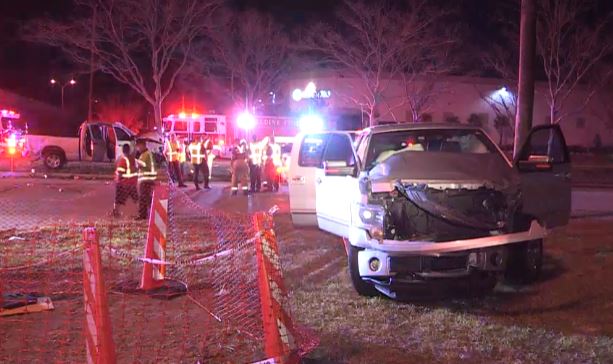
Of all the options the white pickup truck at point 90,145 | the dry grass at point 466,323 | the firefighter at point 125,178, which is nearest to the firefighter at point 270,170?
the firefighter at point 125,178

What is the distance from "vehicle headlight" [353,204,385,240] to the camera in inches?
270

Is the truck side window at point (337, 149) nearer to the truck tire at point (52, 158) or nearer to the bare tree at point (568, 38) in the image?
the truck tire at point (52, 158)

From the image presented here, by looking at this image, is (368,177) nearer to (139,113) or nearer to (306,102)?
(306,102)

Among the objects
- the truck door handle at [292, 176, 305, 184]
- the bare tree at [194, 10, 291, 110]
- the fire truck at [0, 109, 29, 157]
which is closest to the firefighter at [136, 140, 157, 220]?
the truck door handle at [292, 176, 305, 184]

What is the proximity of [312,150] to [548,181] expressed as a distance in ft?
11.8

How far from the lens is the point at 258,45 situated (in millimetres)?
39469

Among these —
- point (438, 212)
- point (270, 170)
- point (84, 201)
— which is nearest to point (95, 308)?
point (438, 212)

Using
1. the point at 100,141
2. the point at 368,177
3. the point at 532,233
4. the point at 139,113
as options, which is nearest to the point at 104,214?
the point at 368,177

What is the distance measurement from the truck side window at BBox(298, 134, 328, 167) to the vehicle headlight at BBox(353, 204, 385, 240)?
2.82m

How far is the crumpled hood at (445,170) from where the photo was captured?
7.05 m

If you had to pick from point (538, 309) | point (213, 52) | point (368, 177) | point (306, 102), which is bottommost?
point (538, 309)

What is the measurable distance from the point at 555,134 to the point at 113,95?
5146 centimetres

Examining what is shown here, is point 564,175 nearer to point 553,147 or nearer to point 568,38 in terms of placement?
point 553,147

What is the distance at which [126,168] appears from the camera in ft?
43.7
